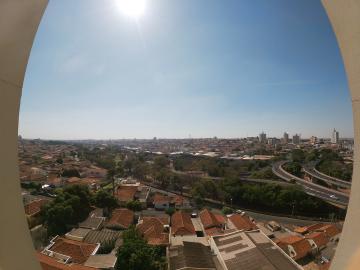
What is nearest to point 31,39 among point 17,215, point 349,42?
point 17,215

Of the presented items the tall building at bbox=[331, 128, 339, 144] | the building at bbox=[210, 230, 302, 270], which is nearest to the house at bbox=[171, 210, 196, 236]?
the building at bbox=[210, 230, 302, 270]

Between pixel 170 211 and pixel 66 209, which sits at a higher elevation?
pixel 66 209

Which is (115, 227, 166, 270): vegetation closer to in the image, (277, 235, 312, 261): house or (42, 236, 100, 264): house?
(42, 236, 100, 264): house

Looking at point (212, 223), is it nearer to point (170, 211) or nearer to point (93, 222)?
point (170, 211)

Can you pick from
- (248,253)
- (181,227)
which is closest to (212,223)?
(181,227)

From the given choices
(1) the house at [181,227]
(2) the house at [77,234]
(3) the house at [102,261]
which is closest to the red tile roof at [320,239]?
(1) the house at [181,227]

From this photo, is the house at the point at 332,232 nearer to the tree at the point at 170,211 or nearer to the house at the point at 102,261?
the tree at the point at 170,211
